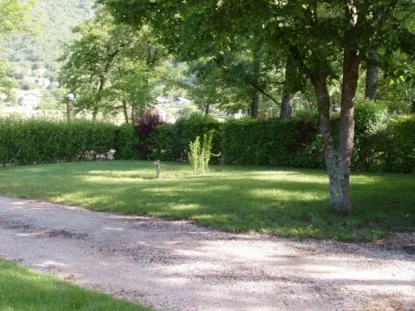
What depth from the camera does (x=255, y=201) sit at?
945 centimetres

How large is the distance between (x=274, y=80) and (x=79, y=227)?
16412 mm

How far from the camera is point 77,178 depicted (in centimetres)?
1445

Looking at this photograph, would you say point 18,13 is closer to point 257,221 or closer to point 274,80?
point 274,80

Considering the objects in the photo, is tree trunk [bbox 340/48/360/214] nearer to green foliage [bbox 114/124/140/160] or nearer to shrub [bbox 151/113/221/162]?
shrub [bbox 151/113/221/162]

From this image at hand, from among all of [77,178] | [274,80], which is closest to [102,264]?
[77,178]

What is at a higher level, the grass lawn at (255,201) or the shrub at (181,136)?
the shrub at (181,136)

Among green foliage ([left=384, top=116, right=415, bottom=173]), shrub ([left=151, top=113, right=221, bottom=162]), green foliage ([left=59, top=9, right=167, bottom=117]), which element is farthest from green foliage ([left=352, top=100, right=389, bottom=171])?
green foliage ([left=59, top=9, right=167, bottom=117])

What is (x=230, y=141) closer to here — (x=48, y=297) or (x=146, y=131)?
(x=146, y=131)

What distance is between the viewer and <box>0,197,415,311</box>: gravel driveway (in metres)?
4.60

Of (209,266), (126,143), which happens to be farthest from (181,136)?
(209,266)

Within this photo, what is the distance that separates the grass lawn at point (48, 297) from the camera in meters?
4.04

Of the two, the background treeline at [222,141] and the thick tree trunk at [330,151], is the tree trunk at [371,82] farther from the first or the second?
the thick tree trunk at [330,151]

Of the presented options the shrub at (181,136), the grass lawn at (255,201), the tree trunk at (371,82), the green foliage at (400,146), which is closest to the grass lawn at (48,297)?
the grass lawn at (255,201)

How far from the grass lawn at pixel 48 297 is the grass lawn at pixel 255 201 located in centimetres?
361
